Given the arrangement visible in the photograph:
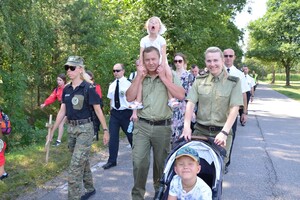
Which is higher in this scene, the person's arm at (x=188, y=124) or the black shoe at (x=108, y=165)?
the person's arm at (x=188, y=124)

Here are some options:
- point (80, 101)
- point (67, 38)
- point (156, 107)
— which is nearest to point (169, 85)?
point (156, 107)

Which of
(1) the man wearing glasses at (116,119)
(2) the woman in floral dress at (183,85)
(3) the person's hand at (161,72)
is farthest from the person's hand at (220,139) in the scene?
(1) the man wearing glasses at (116,119)

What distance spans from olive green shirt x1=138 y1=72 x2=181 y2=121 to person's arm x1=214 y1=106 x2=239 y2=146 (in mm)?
792

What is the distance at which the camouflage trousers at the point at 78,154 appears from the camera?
473cm

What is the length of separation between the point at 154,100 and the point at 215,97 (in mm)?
751

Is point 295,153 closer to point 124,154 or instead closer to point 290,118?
point 124,154

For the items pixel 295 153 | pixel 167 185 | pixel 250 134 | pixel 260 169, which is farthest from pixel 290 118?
pixel 167 185

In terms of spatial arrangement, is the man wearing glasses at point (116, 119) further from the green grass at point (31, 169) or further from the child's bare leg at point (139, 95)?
the child's bare leg at point (139, 95)

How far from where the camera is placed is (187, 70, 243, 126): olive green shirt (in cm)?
411

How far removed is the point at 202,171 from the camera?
3.94m

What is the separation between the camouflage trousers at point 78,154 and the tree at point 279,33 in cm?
4670

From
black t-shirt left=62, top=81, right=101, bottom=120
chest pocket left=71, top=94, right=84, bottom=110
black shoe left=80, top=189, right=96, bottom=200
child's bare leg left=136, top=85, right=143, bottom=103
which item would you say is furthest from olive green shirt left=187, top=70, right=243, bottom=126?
black shoe left=80, top=189, right=96, bottom=200

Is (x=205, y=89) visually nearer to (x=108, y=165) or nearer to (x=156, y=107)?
(x=156, y=107)

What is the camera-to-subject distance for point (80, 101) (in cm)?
484
